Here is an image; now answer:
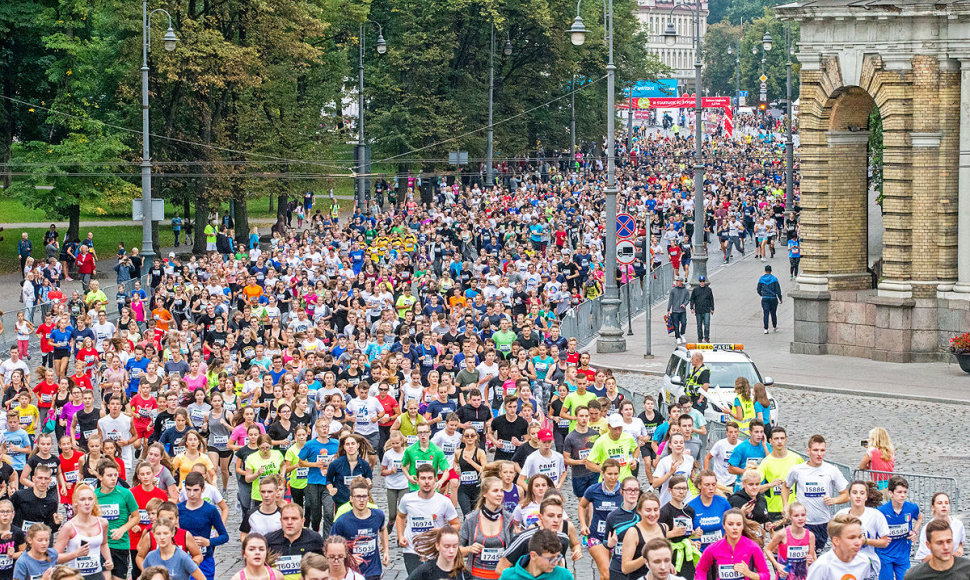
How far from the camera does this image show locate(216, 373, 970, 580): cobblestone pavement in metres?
20.8

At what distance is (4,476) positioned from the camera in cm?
1628

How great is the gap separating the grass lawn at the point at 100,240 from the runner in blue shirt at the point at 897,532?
40.3m

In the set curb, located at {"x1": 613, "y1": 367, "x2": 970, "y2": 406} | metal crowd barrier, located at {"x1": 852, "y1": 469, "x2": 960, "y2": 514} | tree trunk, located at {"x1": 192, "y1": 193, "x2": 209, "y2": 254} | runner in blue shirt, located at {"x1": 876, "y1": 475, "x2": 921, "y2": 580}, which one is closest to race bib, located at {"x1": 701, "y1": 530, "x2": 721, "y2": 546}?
runner in blue shirt, located at {"x1": 876, "y1": 475, "x2": 921, "y2": 580}

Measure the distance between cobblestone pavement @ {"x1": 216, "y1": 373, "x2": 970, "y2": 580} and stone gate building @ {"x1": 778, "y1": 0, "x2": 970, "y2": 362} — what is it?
11.8 feet

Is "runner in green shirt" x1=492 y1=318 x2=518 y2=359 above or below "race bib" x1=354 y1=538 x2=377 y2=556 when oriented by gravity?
above

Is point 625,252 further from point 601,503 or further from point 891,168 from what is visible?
point 601,503

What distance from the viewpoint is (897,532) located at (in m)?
12.8

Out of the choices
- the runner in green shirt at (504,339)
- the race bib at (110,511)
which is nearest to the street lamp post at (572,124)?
the runner in green shirt at (504,339)

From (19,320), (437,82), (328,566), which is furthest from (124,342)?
(437,82)

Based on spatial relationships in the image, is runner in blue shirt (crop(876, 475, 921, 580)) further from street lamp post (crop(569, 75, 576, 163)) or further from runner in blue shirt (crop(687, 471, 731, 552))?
street lamp post (crop(569, 75, 576, 163))

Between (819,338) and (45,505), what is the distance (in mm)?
21033

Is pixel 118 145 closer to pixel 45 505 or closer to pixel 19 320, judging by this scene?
pixel 19 320

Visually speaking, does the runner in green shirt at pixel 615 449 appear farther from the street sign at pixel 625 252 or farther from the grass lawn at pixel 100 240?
the grass lawn at pixel 100 240

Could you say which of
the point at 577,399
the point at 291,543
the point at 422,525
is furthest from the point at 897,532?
the point at 577,399
